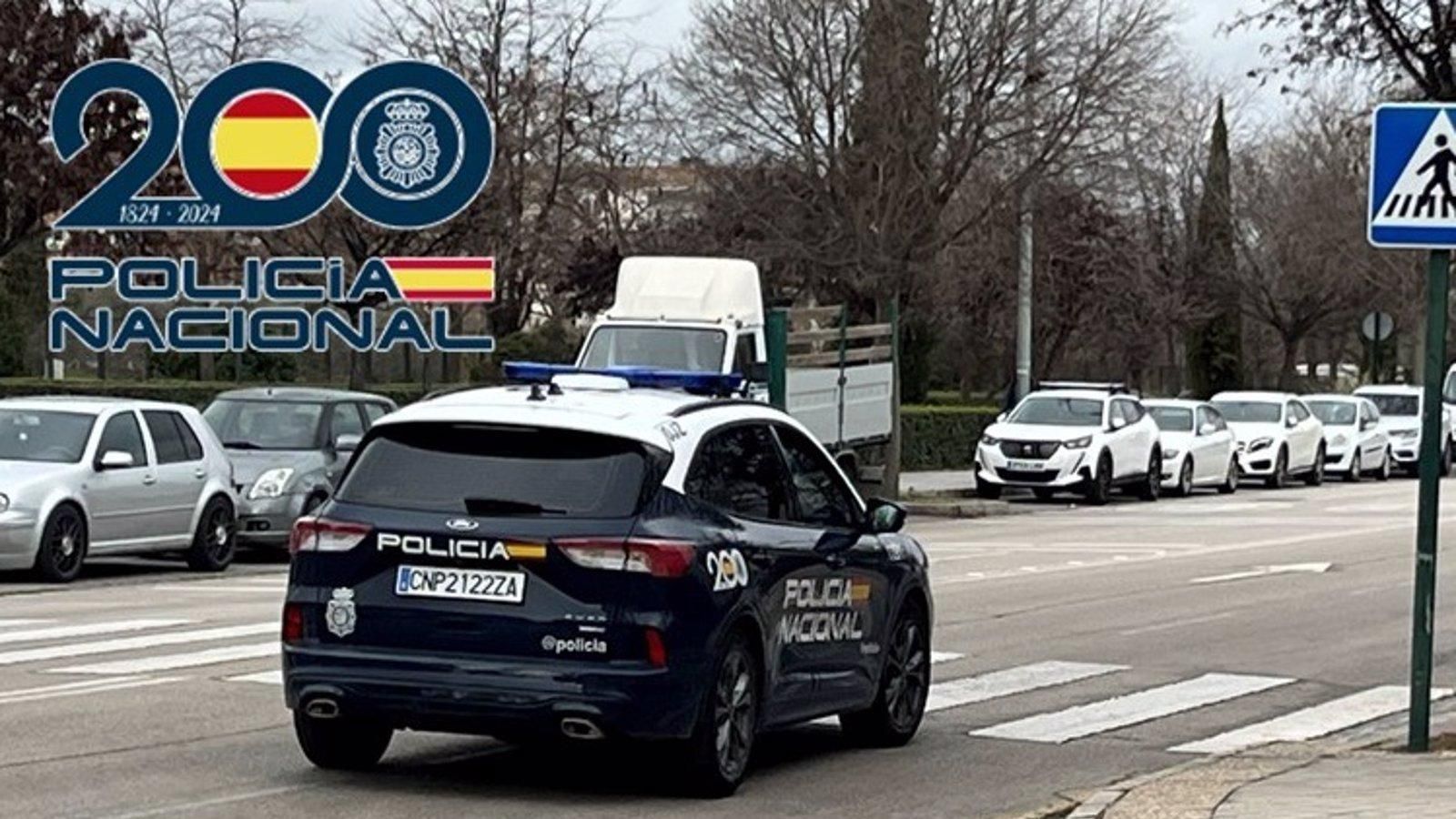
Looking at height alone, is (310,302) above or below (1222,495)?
above

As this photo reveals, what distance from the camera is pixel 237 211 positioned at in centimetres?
3991

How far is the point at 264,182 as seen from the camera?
39.8 m

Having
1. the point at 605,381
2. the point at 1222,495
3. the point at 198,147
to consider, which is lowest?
the point at 1222,495

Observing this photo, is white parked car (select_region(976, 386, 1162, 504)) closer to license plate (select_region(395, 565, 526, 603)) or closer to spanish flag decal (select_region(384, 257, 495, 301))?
spanish flag decal (select_region(384, 257, 495, 301))

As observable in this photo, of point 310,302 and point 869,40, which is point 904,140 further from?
point 310,302

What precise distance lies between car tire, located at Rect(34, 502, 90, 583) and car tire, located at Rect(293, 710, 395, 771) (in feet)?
36.3

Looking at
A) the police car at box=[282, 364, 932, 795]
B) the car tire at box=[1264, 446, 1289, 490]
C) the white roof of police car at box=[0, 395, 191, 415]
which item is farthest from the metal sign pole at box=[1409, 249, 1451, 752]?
the car tire at box=[1264, 446, 1289, 490]

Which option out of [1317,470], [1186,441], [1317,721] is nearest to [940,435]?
[1186,441]

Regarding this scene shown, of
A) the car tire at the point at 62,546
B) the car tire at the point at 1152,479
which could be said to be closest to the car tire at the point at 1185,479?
the car tire at the point at 1152,479

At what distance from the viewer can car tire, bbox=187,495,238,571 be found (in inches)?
955

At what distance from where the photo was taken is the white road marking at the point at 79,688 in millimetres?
13586

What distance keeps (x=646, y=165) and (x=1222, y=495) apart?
23.4 meters

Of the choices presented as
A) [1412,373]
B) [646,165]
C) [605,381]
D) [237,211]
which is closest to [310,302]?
[237,211]

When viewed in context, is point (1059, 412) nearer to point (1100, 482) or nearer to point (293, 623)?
point (1100, 482)
